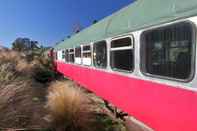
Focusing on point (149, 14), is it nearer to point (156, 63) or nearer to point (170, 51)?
point (156, 63)

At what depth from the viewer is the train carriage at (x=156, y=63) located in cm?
410

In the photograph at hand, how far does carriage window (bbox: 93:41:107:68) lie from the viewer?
27.5 ft

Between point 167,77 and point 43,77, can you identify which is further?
point 43,77

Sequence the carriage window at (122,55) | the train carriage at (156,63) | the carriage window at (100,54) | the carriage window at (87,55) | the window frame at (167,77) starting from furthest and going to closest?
1. the carriage window at (87,55)
2. the carriage window at (100,54)
3. the carriage window at (122,55)
4. the train carriage at (156,63)
5. the window frame at (167,77)

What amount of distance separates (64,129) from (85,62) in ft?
16.4

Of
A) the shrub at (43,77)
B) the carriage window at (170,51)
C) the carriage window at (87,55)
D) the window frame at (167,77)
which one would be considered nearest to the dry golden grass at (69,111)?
the window frame at (167,77)

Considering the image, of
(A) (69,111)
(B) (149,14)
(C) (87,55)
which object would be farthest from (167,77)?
(C) (87,55)

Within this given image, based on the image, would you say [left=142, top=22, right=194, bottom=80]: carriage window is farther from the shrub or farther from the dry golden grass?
the shrub

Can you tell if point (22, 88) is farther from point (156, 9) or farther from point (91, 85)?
point (91, 85)

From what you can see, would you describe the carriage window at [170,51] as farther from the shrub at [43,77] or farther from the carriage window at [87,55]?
the shrub at [43,77]

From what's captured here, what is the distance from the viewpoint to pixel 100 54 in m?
8.91

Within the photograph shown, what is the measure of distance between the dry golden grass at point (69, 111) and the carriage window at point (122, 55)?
3.81ft

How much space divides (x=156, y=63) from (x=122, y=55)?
1.72 metres

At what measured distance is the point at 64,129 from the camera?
22.4 ft
